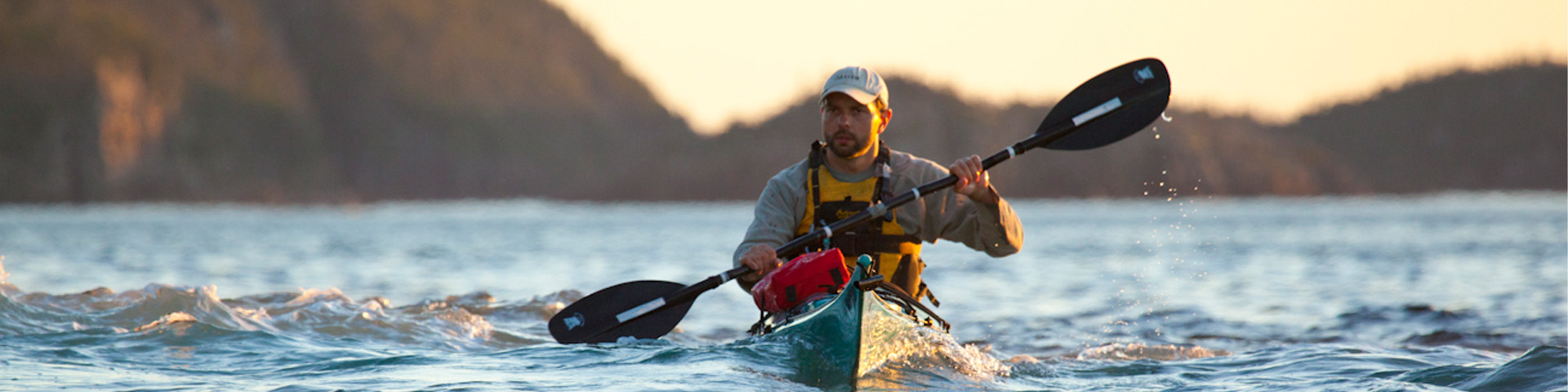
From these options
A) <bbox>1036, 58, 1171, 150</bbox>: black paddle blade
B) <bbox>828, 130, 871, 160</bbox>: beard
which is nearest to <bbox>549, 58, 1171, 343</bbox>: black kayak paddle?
<bbox>1036, 58, 1171, 150</bbox>: black paddle blade

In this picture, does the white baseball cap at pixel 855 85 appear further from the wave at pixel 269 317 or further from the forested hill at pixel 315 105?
the forested hill at pixel 315 105

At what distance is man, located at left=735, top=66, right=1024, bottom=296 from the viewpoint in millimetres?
6078

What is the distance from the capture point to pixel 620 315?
7.00 metres

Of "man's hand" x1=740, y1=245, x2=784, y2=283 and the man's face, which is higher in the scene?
the man's face

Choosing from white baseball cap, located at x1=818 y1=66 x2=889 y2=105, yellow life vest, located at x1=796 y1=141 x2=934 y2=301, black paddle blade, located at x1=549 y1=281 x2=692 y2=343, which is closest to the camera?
white baseball cap, located at x1=818 y1=66 x2=889 y2=105

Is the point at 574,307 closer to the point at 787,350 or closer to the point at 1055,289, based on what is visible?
the point at 787,350

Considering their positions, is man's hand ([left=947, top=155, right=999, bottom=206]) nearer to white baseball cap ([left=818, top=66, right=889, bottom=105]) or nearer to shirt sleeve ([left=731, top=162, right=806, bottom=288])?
white baseball cap ([left=818, top=66, right=889, bottom=105])

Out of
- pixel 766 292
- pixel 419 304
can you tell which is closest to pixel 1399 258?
pixel 419 304

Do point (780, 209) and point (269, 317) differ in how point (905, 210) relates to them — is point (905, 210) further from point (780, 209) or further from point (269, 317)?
point (269, 317)

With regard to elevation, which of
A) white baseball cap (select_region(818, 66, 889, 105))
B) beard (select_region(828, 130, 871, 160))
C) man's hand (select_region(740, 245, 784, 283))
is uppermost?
white baseball cap (select_region(818, 66, 889, 105))

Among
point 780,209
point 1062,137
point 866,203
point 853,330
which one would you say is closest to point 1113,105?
point 1062,137

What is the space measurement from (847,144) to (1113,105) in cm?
180

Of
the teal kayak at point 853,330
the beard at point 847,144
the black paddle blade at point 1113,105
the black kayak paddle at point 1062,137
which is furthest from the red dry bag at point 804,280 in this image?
the black paddle blade at point 1113,105

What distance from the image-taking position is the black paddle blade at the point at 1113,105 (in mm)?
7012
